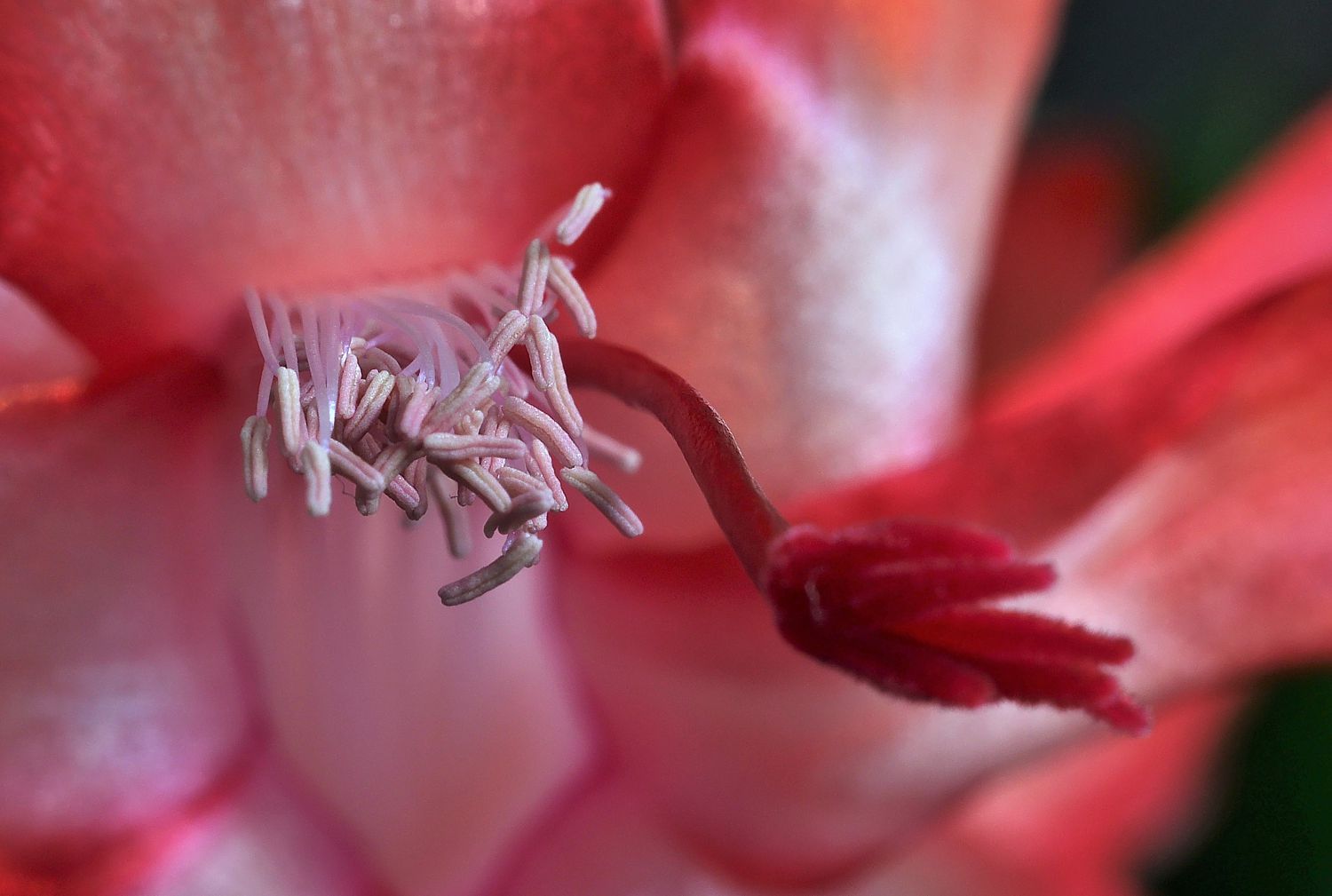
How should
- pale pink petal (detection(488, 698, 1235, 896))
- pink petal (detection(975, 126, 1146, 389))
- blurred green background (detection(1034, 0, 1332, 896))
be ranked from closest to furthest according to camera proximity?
pale pink petal (detection(488, 698, 1235, 896)) → blurred green background (detection(1034, 0, 1332, 896)) → pink petal (detection(975, 126, 1146, 389))

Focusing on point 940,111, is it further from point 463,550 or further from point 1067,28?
point 1067,28

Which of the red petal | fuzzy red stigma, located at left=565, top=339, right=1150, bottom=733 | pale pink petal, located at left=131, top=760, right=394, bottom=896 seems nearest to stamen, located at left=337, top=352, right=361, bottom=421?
fuzzy red stigma, located at left=565, top=339, right=1150, bottom=733

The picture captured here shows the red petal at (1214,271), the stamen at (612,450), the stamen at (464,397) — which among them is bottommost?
the red petal at (1214,271)

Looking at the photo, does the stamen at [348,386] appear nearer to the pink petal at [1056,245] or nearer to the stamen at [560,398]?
the stamen at [560,398]

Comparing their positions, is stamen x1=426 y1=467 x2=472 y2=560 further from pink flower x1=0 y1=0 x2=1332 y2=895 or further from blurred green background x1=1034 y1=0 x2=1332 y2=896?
blurred green background x1=1034 y1=0 x2=1332 y2=896

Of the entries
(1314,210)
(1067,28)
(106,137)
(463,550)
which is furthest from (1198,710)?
(1067,28)

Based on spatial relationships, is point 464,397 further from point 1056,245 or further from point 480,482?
point 1056,245

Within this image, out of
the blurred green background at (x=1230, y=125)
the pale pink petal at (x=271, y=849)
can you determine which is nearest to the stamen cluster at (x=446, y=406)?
the pale pink petal at (x=271, y=849)

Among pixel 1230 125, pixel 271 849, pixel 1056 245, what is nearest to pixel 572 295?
pixel 271 849
